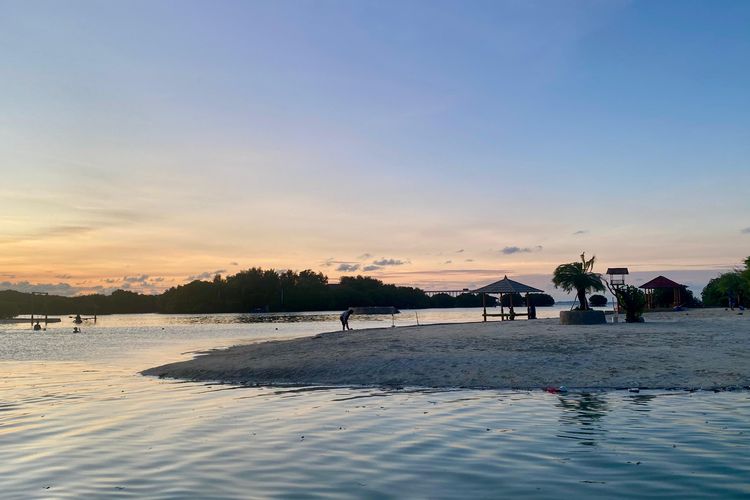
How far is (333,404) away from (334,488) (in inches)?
314

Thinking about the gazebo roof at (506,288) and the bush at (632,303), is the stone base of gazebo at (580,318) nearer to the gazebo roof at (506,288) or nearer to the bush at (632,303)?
the bush at (632,303)

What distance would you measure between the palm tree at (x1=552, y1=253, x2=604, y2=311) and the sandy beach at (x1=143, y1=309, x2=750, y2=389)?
10598 mm

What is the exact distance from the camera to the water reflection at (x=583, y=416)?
1243cm

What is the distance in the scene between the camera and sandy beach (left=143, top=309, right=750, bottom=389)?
1978 centimetres

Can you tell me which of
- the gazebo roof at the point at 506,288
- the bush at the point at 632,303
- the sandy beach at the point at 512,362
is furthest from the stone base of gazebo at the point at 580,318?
the gazebo roof at the point at 506,288

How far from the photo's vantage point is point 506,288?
50.5m

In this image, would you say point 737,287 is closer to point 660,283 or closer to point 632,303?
point 660,283

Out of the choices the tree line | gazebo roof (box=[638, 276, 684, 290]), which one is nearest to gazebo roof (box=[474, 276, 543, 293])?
the tree line

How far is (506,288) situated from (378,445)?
39882 mm

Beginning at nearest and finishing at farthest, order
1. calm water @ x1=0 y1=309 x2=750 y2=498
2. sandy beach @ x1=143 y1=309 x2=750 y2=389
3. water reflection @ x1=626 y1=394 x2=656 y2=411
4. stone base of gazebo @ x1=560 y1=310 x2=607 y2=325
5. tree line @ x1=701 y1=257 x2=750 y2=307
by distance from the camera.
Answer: calm water @ x1=0 y1=309 x2=750 y2=498 < water reflection @ x1=626 y1=394 x2=656 y2=411 < sandy beach @ x1=143 y1=309 x2=750 y2=389 < stone base of gazebo @ x1=560 y1=310 x2=607 y2=325 < tree line @ x1=701 y1=257 x2=750 y2=307

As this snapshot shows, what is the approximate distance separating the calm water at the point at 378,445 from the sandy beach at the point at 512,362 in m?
1.91

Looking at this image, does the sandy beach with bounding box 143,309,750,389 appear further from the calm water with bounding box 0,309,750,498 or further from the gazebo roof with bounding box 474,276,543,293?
the gazebo roof with bounding box 474,276,543,293

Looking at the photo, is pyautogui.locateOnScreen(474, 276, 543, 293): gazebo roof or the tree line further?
the tree line

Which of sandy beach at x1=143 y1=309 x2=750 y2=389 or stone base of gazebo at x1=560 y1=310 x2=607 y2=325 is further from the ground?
stone base of gazebo at x1=560 y1=310 x2=607 y2=325
